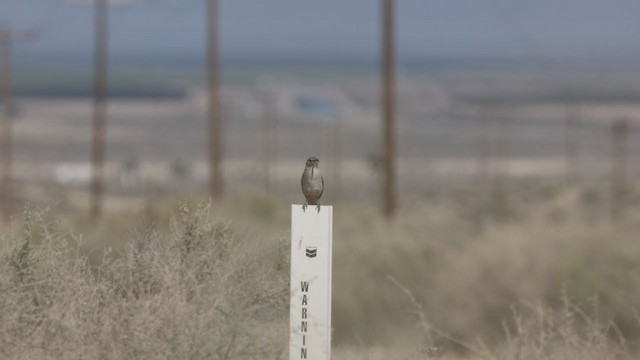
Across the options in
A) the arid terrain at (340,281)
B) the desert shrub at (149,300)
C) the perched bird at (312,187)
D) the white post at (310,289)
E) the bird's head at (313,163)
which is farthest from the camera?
the bird's head at (313,163)

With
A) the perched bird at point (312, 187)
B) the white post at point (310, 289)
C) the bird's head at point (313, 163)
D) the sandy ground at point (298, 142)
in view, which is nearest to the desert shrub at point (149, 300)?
the white post at point (310, 289)

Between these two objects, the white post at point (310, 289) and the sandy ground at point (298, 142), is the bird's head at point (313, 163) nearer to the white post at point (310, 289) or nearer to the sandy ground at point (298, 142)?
the white post at point (310, 289)

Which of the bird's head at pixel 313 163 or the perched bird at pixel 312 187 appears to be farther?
the bird's head at pixel 313 163

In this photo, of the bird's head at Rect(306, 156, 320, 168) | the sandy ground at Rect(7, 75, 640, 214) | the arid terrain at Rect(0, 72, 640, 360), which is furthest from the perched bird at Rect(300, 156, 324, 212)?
the sandy ground at Rect(7, 75, 640, 214)

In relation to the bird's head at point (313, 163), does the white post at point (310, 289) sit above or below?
below

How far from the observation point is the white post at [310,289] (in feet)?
38.4

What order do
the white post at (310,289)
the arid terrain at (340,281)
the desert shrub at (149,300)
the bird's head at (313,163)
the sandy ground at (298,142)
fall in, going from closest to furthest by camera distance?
the desert shrub at (149,300) < the arid terrain at (340,281) < the white post at (310,289) < the bird's head at (313,163) < the sandy ground at (298,142)

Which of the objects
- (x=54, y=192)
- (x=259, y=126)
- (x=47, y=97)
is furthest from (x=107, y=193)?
(x=47, y=97)

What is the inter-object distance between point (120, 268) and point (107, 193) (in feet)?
273

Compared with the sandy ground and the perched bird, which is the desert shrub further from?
the sandy ground

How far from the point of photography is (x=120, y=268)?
39.2 feet

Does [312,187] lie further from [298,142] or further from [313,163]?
[298,142]

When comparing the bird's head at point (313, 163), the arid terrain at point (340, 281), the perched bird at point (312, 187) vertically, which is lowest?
the arid terrain at point (340, 281)

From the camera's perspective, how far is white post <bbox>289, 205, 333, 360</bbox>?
11695 millimetres
